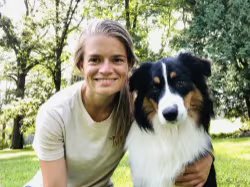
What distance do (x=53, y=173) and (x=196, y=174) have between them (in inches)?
43.6

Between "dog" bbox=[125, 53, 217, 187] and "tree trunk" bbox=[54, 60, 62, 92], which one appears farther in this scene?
"tree trunk" bbox=[54, 60, 62, 92]

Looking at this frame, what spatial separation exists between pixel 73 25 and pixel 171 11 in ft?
17.8

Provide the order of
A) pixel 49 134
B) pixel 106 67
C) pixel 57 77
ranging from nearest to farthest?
pixel 106 67 < pixel 49 134 < pixel 57 77

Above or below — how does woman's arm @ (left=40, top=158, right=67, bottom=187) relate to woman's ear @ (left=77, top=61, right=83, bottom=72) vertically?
below

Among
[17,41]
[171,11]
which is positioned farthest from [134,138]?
[171,11]

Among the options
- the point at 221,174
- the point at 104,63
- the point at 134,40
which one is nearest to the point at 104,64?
the point at 104,63

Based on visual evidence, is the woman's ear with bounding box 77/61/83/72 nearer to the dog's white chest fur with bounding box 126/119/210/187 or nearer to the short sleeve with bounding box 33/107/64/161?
the short sleeve with bounding box 33/107/64/161

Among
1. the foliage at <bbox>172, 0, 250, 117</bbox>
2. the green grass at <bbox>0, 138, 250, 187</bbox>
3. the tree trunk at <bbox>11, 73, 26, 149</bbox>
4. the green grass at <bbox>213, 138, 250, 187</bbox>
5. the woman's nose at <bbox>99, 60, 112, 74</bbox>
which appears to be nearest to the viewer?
the woman's nose at <bbox>99, 60, 112, 74</bbox>

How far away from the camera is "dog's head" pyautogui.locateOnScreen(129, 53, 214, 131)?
3.36m

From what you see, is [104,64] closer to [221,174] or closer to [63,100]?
[63,100]

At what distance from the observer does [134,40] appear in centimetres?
2147

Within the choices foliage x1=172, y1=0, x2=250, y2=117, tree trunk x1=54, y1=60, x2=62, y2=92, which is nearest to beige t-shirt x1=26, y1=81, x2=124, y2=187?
foliage x1=172, y1=0, x2=250, y2=117

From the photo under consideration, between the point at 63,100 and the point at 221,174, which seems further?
the point at 221,174

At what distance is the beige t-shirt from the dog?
227 mm
